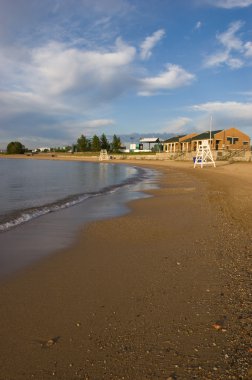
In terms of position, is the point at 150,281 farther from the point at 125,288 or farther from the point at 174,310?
the point at 174,310

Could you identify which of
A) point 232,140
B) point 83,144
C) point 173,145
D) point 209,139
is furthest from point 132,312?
point 83,144

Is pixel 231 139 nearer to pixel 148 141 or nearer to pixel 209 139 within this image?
pixel 209 139

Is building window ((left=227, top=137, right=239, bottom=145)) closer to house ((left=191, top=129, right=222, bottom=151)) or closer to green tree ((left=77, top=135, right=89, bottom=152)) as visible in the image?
house ((left=191, top=129, right=222, bottom=151))

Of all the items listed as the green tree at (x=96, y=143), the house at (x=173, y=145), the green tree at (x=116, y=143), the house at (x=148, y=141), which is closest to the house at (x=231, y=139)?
the house at (x=173, y=145)

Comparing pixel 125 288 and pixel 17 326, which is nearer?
pixel 17 326

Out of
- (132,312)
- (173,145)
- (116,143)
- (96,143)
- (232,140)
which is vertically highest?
(96,143)

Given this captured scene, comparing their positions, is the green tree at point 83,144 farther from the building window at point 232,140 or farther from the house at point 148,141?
the building window at point 232,140

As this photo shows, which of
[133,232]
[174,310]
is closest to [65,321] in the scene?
[174,310]

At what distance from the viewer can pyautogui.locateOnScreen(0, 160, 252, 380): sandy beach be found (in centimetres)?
307

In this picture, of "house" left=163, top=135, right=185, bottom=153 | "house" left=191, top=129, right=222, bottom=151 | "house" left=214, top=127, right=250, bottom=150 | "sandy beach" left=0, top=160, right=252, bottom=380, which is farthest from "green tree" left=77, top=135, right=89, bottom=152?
"sandy beach" left=0, top=160, right=252, bottom=380

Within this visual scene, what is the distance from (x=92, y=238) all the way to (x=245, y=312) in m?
4.85

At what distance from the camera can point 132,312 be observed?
413 cm

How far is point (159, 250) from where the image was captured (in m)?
6.97

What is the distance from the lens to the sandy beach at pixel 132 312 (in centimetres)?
307
